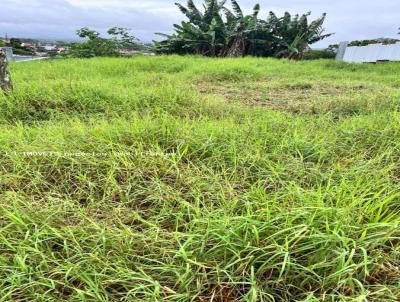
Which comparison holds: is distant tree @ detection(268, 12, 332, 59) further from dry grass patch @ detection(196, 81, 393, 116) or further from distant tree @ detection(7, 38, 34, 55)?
distant tree @ detection(7, 38, 34, 55)

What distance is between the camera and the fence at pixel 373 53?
9.02m

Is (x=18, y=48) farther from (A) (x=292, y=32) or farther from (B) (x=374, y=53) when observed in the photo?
(B) (x=374, y=53)

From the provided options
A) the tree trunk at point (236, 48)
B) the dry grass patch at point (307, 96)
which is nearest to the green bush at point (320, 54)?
the tree trunk at point (236, 48)

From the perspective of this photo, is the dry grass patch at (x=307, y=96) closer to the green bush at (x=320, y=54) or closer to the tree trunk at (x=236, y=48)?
the tree trunk at (x=236, y=48)

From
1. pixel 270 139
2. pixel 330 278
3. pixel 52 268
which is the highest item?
pixel 270 139

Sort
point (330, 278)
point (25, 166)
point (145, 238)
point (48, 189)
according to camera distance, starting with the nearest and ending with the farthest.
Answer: point (330, 278), point (145, 238), point (48, 189), point (25, 166)

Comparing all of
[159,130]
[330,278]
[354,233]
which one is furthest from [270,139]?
[330,278]

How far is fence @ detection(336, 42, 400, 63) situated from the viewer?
9016 millimetres

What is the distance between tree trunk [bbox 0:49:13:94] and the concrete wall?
8.87 m

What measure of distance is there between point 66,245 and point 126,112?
6.68 feet

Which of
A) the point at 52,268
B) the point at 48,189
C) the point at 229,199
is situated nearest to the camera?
the point at 52,268

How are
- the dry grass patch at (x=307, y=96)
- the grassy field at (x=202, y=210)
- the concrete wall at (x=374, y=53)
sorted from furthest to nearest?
the concrete wall at (x=374, y=53)
the dry grass patch at (x=307, y=96)
the grassy field at (x=202, y=210)

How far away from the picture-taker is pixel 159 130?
2389 millimetres

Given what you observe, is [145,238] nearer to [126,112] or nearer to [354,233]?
[354,233]
